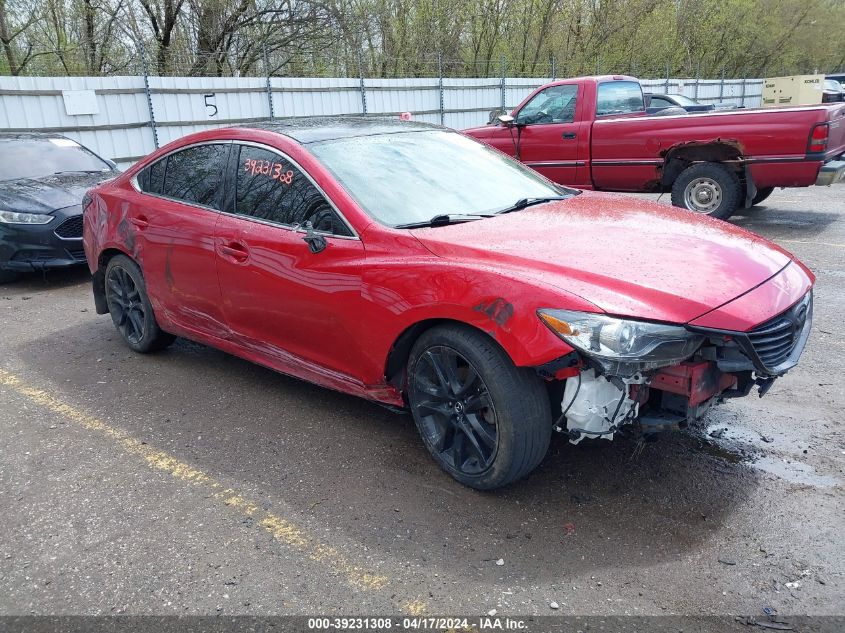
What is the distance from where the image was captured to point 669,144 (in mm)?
8711

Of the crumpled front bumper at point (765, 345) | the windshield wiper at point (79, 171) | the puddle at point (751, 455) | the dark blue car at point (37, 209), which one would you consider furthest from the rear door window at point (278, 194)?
the windshield wiper at point (79, 171)

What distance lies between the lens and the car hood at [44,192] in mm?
7236

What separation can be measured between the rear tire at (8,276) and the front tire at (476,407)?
A: 6327mm

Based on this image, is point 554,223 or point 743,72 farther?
point 743,72

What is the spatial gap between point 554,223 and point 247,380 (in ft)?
7.64

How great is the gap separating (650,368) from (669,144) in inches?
271

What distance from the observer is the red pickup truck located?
8.02 metres

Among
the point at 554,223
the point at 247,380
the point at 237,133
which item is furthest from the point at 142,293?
the point at 554,223

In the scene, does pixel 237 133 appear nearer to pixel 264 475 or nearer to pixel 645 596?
pixel 264 475

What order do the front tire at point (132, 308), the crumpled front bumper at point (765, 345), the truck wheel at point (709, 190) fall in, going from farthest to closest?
the truck wheel at point (709, 190)
the front tire at point (132, 308)
the crumpled front bumper at point (765, 345)

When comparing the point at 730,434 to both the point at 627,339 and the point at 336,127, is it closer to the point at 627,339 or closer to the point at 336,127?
the point at 627,339

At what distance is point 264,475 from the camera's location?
340 centimetres

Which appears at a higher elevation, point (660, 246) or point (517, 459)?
point (660, 246)

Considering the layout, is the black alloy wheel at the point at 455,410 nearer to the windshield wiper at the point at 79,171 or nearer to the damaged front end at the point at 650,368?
the damaged front end at the point at 650,368
